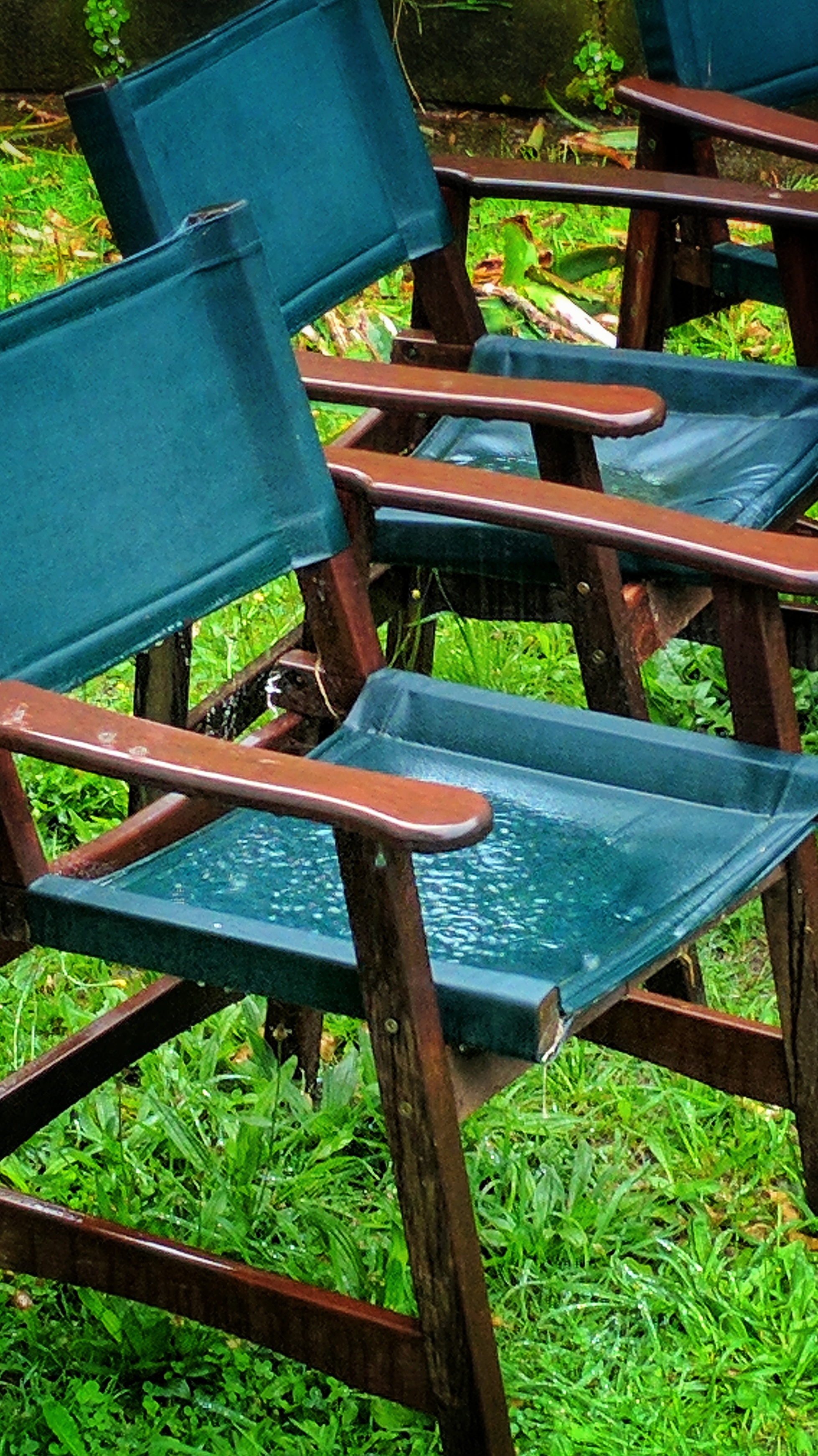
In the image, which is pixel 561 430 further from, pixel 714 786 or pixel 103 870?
pixel 103 870

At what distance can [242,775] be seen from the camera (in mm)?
1990

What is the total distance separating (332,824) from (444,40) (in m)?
4.42

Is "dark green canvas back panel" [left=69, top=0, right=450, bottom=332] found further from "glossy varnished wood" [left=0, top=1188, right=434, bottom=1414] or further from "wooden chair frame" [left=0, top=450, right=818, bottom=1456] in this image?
"glossy varnished wood" [left=0, top=1188, right=434, bottom=1414]

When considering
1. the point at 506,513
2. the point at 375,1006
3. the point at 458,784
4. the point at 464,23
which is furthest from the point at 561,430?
the point at 464,23

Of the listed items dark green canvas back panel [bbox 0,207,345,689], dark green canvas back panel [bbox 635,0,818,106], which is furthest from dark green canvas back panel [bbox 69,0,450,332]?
dark green canvas back panel [bbox 635,0,818,106]

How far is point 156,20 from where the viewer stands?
6.08 metres

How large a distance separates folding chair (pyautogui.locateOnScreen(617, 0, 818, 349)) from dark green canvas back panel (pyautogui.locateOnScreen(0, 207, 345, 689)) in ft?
3.41

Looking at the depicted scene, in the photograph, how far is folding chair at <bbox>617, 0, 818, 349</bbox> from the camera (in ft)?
11.4

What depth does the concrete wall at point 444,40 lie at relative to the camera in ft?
19.3

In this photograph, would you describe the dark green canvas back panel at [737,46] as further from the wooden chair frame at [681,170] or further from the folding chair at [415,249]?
the folding chair at [415,249]

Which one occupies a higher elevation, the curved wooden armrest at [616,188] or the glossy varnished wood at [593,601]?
the curved wooden armrest at [616,188]

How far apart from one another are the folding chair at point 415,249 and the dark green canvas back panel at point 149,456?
25cm

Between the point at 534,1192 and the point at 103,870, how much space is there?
2.30ft

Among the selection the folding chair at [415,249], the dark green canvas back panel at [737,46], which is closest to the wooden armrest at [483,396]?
the folding chair at [415,249]
